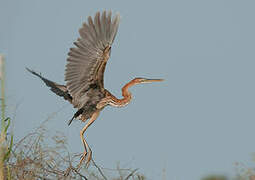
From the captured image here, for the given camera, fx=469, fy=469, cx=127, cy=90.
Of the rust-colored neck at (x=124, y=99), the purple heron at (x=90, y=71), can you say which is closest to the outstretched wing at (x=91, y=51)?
the purple heron at (x=90, y=71)

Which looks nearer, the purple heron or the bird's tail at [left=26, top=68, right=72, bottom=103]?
the purple heron

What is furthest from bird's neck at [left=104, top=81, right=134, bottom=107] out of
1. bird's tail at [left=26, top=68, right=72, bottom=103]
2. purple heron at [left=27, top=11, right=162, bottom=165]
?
bird's tail at [left=26, top=68, right=72, bottom=103]

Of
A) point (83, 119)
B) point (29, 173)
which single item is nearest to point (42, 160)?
point (29, 173)

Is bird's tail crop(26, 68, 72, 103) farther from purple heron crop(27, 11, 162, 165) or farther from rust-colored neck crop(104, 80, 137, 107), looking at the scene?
rust-colored neck crop(104, 80, 137, 107)

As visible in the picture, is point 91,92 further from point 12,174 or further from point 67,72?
point 12,174

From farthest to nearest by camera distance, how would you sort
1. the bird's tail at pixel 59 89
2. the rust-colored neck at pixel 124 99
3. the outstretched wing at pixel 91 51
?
the bird's tail at pixel 59 89
the rust-colored neck at pixel 124 99
the outstretched wing at pixel 91 51

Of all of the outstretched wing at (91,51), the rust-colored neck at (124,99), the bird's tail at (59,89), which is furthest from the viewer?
the bird's tail at (59,89)

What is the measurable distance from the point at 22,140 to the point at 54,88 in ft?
A: 7.82

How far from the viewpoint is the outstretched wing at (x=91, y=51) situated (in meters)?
4.85

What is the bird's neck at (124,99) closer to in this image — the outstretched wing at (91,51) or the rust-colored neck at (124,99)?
the rust-colored neck at (124,99)

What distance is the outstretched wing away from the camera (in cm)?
485

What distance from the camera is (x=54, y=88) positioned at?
5.93 meters

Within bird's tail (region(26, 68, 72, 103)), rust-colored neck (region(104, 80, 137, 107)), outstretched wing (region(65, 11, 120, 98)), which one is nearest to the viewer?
outstretched wing (region(65, 11, 120, 98))

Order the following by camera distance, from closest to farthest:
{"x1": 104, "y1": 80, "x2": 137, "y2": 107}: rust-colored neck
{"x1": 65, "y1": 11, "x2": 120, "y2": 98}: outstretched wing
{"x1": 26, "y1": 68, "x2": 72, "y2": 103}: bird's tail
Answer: {"x1": 65, "y1": 11, "x2": 120, "y2": 98}: outstretched wing
{"x1": 104, "y1": 80, "x2": 137, "y2": 107}: rust-colored neck
{"x1": 26, "y1": 68, "x2": 72, "y2": 103}: bird's tail
